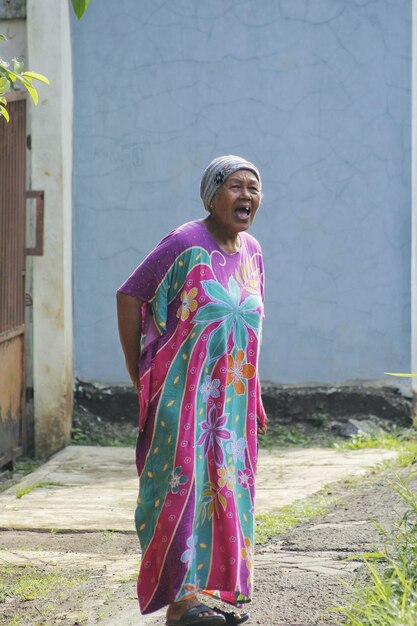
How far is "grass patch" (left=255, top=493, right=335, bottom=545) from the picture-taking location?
19.4ft

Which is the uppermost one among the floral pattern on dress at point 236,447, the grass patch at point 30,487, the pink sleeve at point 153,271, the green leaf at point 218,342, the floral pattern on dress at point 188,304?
the pink sleeve at point 153,271

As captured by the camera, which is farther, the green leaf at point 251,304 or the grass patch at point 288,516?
the grass patch at point 288,516

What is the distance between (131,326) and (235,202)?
0.61 metres

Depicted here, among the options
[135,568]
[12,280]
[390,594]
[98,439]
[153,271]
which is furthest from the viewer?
[98,439]

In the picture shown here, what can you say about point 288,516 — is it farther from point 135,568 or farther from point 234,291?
point 234,291

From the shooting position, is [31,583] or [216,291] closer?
[216,291]

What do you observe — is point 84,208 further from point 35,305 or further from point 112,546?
point 112,546

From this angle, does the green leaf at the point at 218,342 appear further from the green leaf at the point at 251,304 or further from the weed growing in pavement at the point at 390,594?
the weed growing in pavement at the point at 390,594

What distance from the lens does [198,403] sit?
14.0ft

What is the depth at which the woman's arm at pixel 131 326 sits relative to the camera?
4344 millimetres

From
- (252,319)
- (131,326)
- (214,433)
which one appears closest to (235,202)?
(252,319)

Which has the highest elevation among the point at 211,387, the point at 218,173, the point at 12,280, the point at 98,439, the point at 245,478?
the point at 218,173

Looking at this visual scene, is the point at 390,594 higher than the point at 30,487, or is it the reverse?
the point at 390,594

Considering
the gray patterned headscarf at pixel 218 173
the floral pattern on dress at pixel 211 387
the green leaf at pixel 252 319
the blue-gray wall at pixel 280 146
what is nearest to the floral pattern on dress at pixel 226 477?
the floral pattern on dress at pixel 211 387
